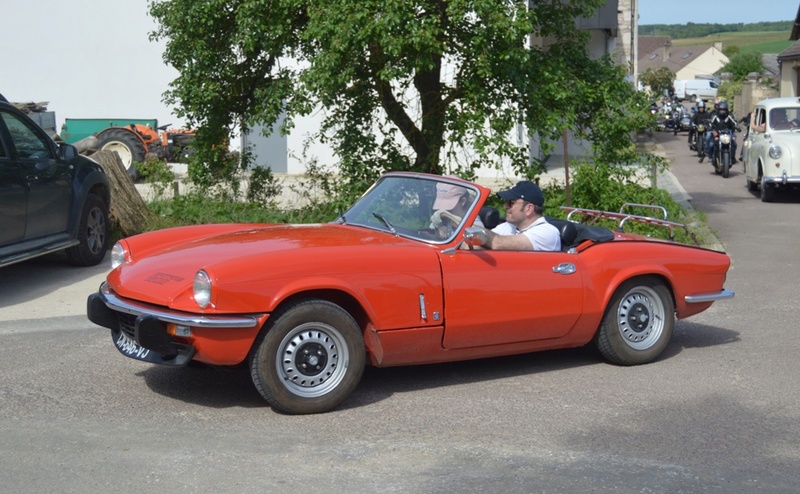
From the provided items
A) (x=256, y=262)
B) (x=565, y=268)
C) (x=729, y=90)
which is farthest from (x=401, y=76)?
(x=729, y=90)

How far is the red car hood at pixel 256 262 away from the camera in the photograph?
19.0 feet

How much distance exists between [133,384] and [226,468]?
186 centimetres

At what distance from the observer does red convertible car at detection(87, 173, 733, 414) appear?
5.81m

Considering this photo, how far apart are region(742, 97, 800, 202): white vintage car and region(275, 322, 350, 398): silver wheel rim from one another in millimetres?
13934

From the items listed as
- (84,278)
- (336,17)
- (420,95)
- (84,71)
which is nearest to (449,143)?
(420,95)

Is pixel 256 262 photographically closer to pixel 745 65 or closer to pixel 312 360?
pixel 312 360

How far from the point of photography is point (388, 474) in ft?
16.6

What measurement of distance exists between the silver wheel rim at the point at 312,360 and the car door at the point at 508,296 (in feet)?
2.38

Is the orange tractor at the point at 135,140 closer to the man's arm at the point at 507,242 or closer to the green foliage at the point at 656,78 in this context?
the man's arm at the point at 507,242

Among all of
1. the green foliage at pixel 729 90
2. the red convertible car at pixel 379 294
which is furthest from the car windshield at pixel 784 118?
the green foliage at pixel 729 90

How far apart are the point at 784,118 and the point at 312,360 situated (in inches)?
627

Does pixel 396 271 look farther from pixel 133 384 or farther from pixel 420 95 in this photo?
pixel 420 95

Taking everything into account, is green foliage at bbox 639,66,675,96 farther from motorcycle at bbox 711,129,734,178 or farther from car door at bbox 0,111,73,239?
car door at bbox 0,111,73,239

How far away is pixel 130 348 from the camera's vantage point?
6.14 meters
